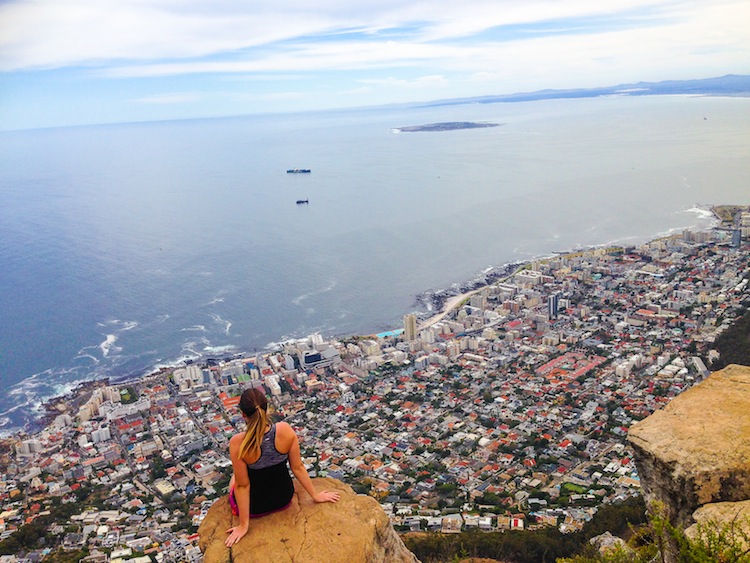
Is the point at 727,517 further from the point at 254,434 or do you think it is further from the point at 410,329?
the point at 410,329

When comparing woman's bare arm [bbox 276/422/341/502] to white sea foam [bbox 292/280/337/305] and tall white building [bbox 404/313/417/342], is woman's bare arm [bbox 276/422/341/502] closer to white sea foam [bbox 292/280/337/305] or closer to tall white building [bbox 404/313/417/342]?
tall white building [bbox 404/313/417/342]

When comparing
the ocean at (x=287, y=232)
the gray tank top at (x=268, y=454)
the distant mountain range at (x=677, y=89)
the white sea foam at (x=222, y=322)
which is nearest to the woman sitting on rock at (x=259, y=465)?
the gray tank top at (x=268, y=454)

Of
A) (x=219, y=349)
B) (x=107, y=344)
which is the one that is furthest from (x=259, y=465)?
(x=107, y=344)

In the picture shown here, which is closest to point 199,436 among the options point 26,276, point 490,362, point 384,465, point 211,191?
point 384,465

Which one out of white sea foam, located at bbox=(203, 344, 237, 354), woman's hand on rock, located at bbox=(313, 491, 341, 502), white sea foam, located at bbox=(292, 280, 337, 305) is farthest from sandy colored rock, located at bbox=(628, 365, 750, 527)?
white sea foam, located at bbox=(292, 280, 337, 305)

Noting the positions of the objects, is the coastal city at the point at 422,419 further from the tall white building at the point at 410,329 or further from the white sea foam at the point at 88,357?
the white sea foam at the point at 88,357

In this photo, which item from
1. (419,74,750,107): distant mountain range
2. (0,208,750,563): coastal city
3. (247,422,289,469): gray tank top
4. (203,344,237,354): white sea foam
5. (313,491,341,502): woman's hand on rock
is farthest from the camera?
(419,74,750,107): distant mountain range
